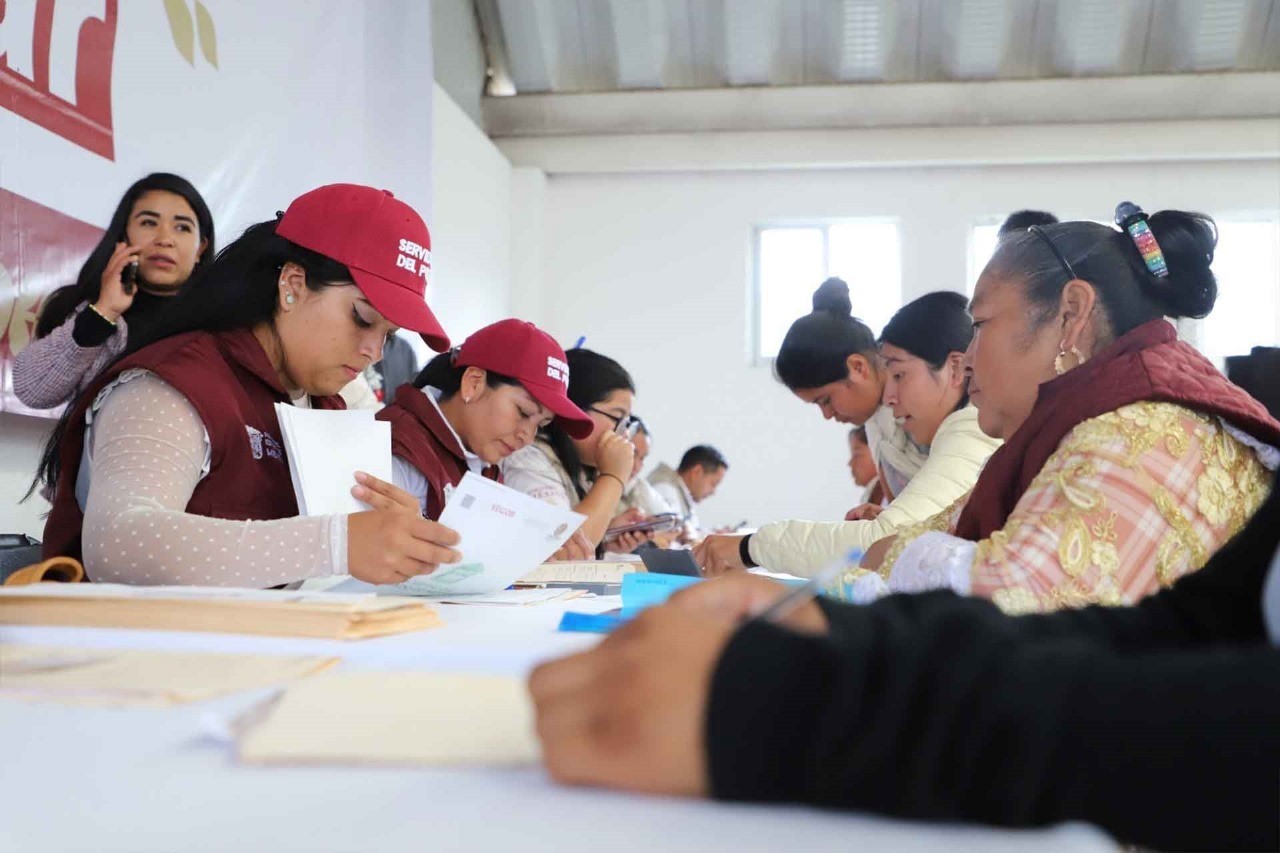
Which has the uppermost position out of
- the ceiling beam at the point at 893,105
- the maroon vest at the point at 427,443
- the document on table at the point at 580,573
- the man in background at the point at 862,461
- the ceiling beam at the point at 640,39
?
the ceiling beam at the point at 640,39

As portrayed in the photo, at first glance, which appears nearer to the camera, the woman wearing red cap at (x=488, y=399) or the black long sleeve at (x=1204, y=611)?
the black long sleeve at (x=1204, y=611)

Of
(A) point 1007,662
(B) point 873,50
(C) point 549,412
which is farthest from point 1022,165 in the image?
(A) point 1007,662

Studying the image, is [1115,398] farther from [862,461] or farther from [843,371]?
[862,461]

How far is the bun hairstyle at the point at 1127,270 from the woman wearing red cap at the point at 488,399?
113 cm

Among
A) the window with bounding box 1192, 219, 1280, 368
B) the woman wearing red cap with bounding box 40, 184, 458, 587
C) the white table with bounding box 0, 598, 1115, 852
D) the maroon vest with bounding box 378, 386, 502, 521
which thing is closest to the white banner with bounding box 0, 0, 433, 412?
the maroon vest with bounding box 378, 386, 502, 521

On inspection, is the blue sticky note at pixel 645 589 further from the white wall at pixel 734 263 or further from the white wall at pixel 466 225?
the white wall at pixel 734 263

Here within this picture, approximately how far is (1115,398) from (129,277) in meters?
1.93

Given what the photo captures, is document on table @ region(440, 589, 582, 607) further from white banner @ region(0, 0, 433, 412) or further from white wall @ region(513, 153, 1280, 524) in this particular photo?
white wall @ region(513, 153, 1280, 524)

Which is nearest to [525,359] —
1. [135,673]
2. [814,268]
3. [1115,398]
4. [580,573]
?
[580,573]

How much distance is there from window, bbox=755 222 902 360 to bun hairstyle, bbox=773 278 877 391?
4.25 m

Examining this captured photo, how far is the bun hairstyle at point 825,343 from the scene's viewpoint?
2961 millimetres

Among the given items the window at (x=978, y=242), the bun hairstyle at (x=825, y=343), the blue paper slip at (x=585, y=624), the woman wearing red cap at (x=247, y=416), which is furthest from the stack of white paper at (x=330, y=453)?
the window at (x=978, y=242)

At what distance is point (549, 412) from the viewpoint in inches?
95.3

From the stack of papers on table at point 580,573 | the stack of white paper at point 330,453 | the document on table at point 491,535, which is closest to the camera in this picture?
the document on table at point 491,535
